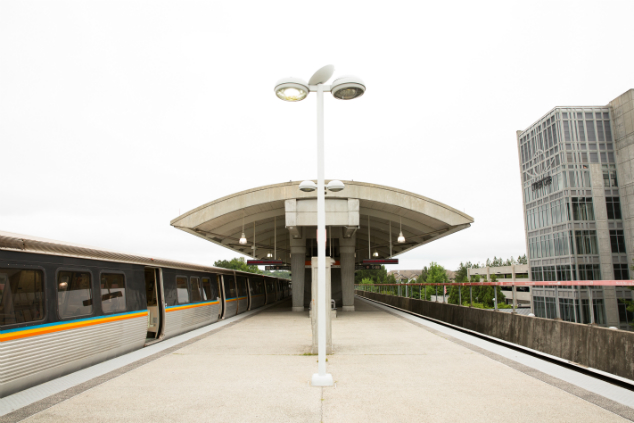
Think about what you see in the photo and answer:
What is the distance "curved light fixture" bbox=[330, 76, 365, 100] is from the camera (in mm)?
6473

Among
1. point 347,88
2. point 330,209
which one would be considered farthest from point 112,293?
point 330,209

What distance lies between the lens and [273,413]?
475 cm

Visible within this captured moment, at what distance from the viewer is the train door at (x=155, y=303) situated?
10930 mm

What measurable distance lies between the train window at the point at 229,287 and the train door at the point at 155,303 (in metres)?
5.82

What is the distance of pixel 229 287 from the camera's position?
18.2 m

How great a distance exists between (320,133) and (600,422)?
5393 mm

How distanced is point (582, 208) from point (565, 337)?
41.3 m

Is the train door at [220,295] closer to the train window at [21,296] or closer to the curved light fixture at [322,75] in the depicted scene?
the train window at [21,296]

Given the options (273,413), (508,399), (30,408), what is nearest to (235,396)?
(273,413)

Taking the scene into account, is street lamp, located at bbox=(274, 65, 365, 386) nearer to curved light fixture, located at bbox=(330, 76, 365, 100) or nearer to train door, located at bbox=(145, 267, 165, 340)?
curved light fixture, located at bbox=(330, 76, 365, 100)

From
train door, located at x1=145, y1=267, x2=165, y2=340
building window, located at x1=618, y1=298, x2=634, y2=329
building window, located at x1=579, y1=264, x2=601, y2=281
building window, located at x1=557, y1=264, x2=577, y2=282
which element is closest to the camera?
train door, located at x1=145, y1=267, x2=165, y2=340

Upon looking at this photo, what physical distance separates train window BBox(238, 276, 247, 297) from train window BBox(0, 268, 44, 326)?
14.1 metres

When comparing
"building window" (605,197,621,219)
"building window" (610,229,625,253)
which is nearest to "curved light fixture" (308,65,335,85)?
"building window" (610,229,625,253)

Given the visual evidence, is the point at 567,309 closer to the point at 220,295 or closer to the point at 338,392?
the point at 220,295
